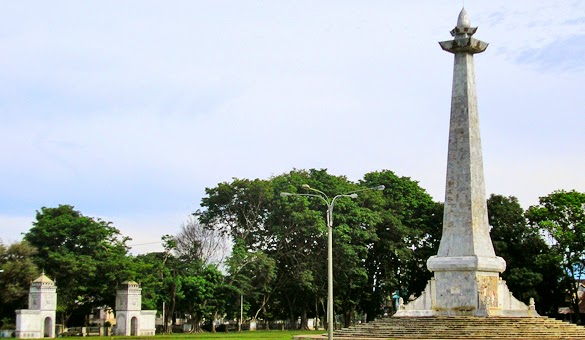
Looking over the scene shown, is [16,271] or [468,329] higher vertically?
[16,271]

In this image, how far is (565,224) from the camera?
180ft

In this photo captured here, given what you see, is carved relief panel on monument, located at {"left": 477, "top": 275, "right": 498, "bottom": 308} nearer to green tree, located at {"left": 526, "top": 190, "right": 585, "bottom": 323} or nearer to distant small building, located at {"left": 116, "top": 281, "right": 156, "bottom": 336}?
green tree, located at {"left": 526, "top": 190, "right": 585, "bottom": 323}

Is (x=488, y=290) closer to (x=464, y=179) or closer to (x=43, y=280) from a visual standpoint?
(x=464, y=179)

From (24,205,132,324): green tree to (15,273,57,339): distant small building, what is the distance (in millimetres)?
2284

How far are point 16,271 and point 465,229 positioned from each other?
109 feet

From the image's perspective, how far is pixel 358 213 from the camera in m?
60.8

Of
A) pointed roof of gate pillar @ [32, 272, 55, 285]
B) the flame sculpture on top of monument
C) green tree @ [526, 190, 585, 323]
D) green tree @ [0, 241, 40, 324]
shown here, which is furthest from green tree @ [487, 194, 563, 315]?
green tree @ [0, 241, 40, 324]

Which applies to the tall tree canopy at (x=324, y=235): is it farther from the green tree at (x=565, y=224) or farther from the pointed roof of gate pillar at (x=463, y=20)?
the pointed roof of gate pillar at (x=463, y=20)

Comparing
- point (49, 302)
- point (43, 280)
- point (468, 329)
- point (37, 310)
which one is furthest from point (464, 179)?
point (37, 310)

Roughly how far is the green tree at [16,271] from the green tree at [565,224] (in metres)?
33.2

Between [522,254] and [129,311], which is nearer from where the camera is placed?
[522,254]

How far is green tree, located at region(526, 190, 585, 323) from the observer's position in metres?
53.8

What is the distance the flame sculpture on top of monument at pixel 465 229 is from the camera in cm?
3497

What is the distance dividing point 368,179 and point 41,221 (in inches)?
979
